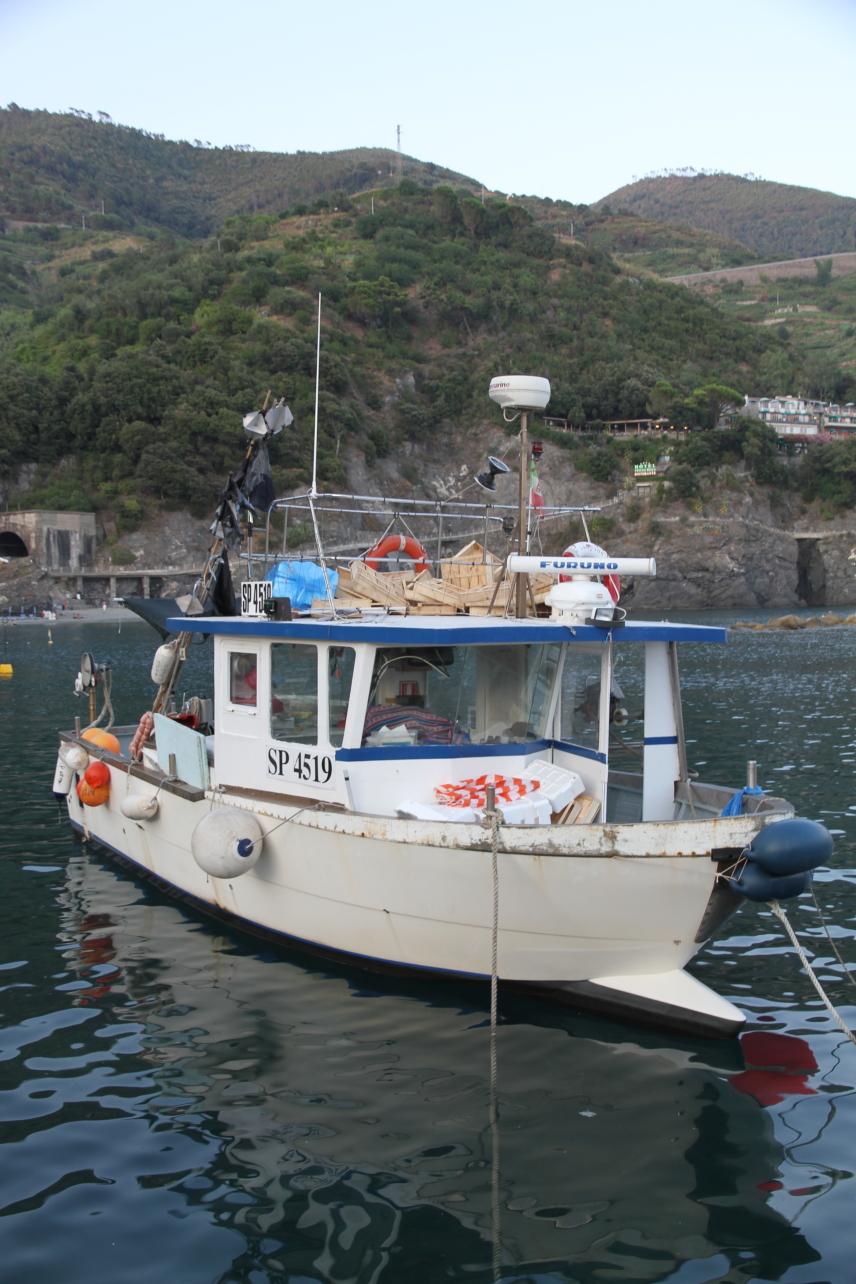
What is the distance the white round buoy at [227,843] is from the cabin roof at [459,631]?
1.72 m

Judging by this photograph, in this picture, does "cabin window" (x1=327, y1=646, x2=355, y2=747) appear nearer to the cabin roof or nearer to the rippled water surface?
the cabin roof

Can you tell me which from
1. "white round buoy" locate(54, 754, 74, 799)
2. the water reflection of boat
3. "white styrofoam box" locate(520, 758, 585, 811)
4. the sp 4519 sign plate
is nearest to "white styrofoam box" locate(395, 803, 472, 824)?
"white styrofoam box" locate(520, 758, 585, 811)

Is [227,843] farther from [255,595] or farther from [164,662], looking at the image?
[164,662]

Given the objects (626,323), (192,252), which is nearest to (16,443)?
(192,252)

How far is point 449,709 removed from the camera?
31.3 ft

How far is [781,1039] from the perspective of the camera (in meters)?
8.30

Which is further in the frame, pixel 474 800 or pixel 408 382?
pixel 408 382

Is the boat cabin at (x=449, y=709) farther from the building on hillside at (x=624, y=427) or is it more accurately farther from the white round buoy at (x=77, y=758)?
the building on hillside at (x=624, y=427)

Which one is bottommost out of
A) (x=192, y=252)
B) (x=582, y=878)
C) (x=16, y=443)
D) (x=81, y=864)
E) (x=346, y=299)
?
(x=81, y=864)

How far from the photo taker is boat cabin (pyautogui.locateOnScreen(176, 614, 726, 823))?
9.06 m

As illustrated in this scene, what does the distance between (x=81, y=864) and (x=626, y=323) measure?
129m

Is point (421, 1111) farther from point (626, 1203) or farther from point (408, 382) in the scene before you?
point (408, 382)

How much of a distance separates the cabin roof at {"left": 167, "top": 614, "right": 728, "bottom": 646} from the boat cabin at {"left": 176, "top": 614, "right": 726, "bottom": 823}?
0.5 inches

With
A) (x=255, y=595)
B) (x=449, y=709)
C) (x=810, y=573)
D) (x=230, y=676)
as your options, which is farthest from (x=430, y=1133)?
(x=810, y=573)
